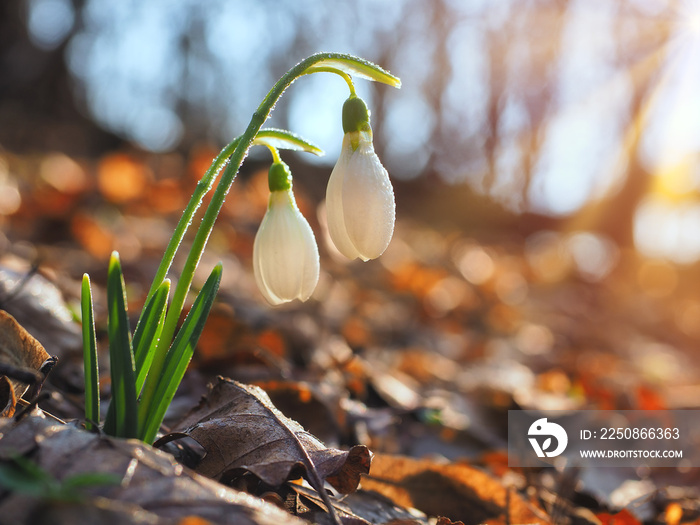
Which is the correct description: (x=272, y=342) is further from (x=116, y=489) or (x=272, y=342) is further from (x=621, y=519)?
(x=116, y=489)

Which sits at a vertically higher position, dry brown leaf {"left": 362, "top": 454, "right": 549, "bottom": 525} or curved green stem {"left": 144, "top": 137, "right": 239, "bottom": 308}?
curved green stem {"left": 144, "top": 137, "right": 239, "bottom": 308}

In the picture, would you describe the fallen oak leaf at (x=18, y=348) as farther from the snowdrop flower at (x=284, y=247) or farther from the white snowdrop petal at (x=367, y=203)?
the white snowdrop petal at (x=367, y=203)

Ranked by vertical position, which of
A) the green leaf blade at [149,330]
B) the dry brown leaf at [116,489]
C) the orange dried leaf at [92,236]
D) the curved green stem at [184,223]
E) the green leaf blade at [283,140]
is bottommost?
the dry brown leaf at [116,489]

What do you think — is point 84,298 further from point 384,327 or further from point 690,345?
point 690,345

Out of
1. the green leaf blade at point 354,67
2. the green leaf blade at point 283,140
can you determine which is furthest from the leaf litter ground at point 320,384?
the green leaf blade at point 354,67

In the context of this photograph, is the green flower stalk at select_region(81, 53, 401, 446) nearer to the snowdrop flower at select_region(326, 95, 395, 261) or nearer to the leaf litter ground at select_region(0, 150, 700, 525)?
the snowdrop flower at select_region(326, 95, 395, 261)

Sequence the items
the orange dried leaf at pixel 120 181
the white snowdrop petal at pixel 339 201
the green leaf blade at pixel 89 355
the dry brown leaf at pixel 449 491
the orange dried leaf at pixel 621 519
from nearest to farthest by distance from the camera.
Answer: the green leaf blade at pixel 89 355 → the white snowdrop petal at pixel 339 201 → the dry brown leaf at pixel 449 491 → the orange dried leaf at pixel 621 519 → the orange dried leaf at pixel 120 181

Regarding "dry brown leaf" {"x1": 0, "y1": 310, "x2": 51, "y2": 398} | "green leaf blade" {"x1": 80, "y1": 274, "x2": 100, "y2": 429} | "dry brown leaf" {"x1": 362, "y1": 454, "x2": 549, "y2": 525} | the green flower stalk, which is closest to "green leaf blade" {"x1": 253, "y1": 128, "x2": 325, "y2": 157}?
the green flower stalk
